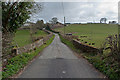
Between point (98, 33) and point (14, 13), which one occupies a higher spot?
point (14, 13)

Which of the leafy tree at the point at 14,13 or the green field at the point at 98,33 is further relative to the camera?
the green field at the point at 98,33

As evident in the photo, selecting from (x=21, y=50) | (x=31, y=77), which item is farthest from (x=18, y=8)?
(x=31, y=77)

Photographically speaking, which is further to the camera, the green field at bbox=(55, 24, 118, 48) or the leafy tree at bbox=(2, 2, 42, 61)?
the green field at bbox=(55, 24, 118, 48)

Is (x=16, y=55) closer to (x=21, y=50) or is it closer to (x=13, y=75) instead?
(x=21, y=50)

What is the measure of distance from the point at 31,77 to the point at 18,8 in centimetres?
864

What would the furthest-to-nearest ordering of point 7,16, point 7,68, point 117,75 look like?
point 7,16 < point 7,68 < point 117,75

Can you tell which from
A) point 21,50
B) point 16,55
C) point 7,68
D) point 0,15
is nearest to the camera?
point 7,68

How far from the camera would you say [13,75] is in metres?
5.50

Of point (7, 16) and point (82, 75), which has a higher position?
point (7, 16)

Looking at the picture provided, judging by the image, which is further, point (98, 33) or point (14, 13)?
point (98, 33)

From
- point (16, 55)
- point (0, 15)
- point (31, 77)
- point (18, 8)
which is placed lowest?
point (31, 77)

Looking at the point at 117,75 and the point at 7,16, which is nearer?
the point at 117,75

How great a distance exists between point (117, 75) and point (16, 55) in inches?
244

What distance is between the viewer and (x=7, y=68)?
5984 millimetres
